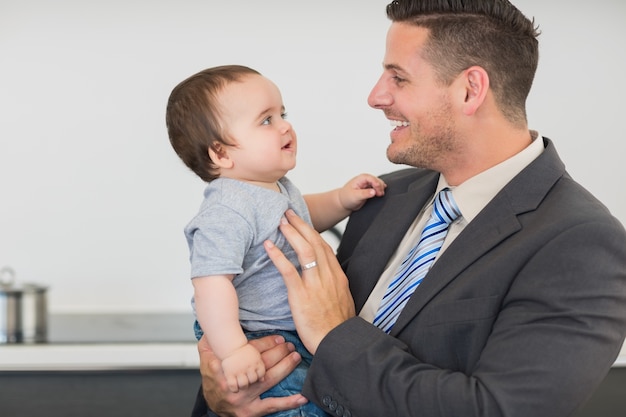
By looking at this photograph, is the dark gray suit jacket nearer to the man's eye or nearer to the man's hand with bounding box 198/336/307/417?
the man's hand with bounding box 198/336/307/417

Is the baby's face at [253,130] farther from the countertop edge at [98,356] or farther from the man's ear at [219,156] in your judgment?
the countertop edge at [98,356]

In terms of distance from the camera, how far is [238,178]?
1.73 m

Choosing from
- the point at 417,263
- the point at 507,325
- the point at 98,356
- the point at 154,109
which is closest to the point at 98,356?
the point at 98,356

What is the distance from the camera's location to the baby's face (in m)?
1.68

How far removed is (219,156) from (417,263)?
16.9 inches

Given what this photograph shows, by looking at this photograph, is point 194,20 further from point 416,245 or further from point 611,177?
point 416,245

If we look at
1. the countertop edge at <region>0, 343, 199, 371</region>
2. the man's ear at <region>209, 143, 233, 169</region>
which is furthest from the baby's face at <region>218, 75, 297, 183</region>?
→ the countertop edge at <region>0, 343, 199, 371</region>

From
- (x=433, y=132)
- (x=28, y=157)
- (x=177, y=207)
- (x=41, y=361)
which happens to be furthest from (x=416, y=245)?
(x=28, y=157)

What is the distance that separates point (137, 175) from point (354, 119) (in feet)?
2.97

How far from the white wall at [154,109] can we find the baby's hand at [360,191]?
1.65m

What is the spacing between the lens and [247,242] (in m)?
1.64

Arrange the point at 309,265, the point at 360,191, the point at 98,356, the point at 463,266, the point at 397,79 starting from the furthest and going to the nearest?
the point at 98,356
the point at 360,191
the point at 397,79
the point at 309,265
the point at 463,266

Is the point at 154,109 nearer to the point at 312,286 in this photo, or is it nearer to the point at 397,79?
the point at 397,79

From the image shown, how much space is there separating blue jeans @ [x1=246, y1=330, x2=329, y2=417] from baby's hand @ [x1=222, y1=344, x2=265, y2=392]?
3.7 inches
